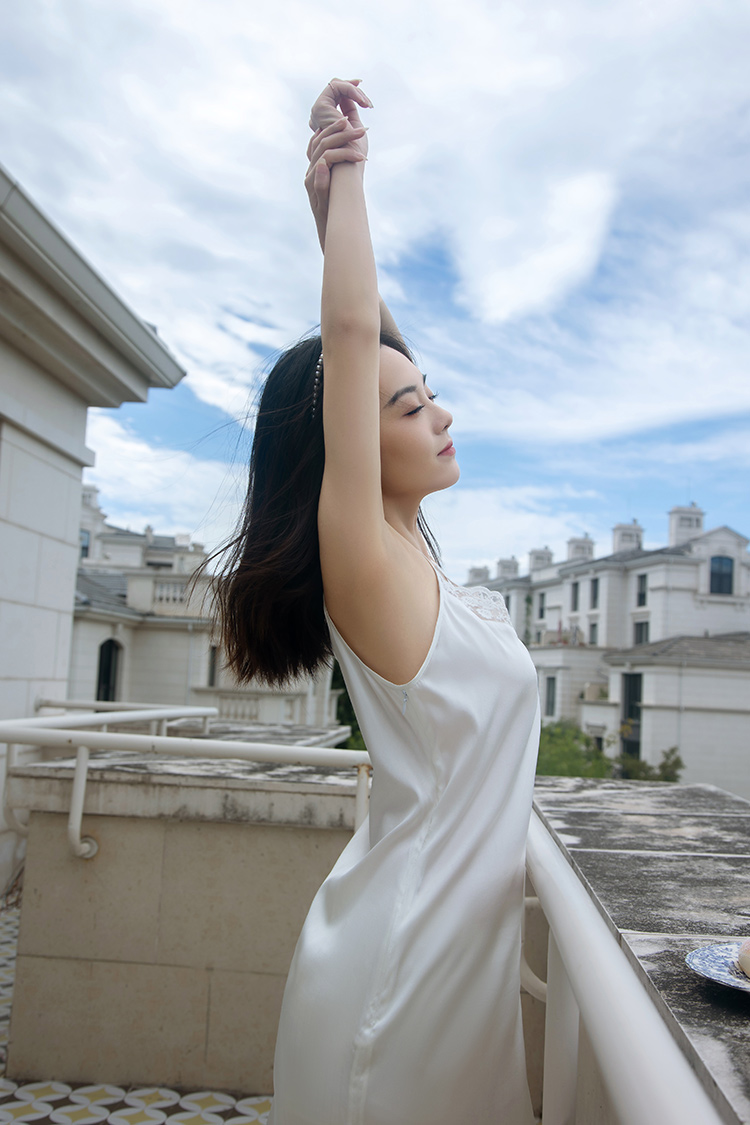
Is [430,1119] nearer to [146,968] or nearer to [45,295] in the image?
[146,968]

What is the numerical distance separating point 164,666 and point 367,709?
48.9ft

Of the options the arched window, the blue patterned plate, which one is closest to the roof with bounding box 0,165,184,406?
the blue patterned plate

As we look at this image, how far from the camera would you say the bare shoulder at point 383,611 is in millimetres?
1019

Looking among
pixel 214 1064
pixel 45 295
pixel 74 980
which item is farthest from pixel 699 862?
pixel 45 295

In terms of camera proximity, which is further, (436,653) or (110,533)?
(110,533)

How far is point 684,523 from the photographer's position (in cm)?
3703

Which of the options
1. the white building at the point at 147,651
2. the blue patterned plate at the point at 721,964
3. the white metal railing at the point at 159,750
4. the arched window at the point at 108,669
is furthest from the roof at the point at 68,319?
the arched window at the point at 108,669

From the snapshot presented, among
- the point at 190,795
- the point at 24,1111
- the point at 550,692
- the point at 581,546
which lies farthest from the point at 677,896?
the point at 581,546

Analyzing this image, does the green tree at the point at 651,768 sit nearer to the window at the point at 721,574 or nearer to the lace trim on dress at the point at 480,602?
the window at the point at 721,574

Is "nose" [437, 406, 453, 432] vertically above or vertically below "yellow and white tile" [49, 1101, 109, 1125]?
above

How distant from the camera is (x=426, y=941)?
0.93 m

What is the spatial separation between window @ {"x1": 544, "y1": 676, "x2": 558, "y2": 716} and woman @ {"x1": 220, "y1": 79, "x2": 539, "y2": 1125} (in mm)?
35968

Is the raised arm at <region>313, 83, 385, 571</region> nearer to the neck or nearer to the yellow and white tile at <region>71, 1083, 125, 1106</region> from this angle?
the neck

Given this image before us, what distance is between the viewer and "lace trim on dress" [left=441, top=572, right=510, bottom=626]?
1.16m
